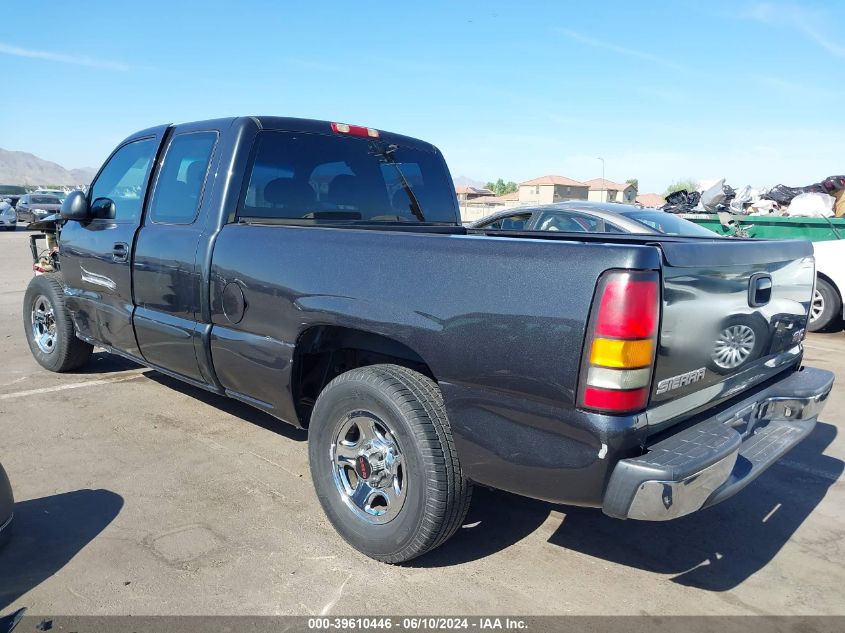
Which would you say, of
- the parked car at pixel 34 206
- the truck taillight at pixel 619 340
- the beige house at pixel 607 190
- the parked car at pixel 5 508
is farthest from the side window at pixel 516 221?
the beige house at pixel 607 190

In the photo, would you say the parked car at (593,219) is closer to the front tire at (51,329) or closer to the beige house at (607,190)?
the front tire at (51,329)

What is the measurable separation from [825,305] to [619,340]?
7.53 metres

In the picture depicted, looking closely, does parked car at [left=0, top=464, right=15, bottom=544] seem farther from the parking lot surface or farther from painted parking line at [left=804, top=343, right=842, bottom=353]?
painted parking line at [left=804, top=343, right=842, bottom=353]

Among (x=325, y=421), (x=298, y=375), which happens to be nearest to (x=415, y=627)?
(x=325, y=421)

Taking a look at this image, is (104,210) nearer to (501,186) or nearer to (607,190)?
(607,190)

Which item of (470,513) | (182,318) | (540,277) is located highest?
(540,277)

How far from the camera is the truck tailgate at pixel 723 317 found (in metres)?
2.27

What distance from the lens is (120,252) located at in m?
4.25

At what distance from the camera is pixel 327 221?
391cm

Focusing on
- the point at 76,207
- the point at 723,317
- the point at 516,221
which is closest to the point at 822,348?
the point at 516,221

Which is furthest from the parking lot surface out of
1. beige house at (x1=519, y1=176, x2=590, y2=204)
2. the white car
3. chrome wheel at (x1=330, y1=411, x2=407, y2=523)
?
beige house at (x1=519, y1=176, x2=590, y2=204)

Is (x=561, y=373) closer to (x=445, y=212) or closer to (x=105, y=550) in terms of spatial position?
(x=105, y=550)

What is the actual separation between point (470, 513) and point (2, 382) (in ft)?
14.2

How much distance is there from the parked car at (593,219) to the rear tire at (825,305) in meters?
1.97
